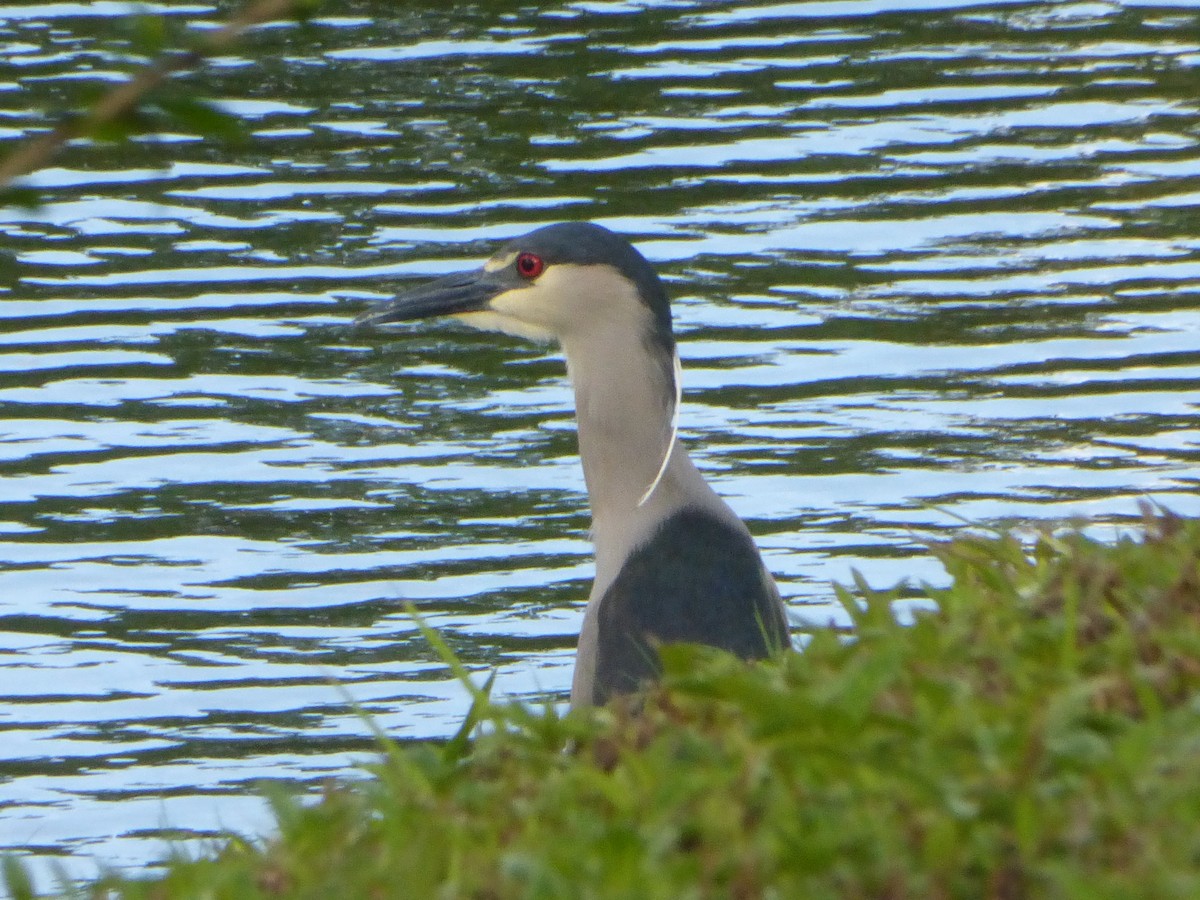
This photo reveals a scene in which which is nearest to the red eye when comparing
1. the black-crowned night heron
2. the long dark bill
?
the black-crowned night heron

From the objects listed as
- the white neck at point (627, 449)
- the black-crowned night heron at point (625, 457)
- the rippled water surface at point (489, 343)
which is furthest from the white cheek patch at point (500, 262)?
the rippled water surface at point (489, 343)

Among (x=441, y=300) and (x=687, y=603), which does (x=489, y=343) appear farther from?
(x=687, y=603)

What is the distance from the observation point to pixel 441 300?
681 centimetres

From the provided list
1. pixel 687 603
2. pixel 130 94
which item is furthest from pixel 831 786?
pixel 687 603

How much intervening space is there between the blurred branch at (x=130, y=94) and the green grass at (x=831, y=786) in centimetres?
109

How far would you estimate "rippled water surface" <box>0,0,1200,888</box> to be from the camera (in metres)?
7.39

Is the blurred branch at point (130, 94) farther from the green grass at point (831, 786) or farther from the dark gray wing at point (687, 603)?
the dark gray wing at point (687, 603)

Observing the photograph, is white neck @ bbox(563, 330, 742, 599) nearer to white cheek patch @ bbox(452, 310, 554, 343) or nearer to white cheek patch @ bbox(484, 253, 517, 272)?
white cheek patch @ bbox(452, 310, 554, 343)

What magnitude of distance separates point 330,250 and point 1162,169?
4407mm

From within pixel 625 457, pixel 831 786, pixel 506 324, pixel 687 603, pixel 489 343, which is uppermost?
pixel 831 786

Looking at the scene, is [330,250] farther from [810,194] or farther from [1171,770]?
[1171,770]

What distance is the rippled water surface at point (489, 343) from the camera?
7387 mm

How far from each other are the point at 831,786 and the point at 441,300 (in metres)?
4.29

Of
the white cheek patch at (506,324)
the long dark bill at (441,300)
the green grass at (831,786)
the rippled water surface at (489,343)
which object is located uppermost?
the green grass at (831,786)
